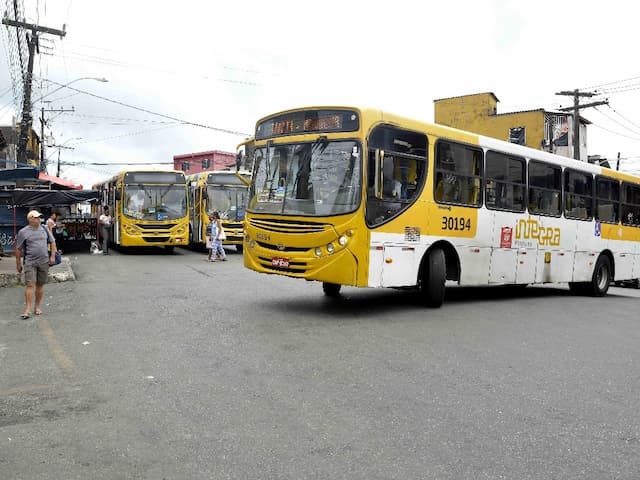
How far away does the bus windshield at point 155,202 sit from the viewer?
2295cm

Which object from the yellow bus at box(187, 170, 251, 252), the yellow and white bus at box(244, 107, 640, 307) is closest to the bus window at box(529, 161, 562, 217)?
the yellow and white bus at box(244, 107, 640, 307)

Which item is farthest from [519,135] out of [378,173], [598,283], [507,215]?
[378,173]

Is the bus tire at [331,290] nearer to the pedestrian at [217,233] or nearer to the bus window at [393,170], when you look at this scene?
the bus window at [393,170]

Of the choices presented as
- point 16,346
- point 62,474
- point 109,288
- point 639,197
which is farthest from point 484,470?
point 639,197

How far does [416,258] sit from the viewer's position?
33.0ft

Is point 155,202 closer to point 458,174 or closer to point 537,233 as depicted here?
point 537,233

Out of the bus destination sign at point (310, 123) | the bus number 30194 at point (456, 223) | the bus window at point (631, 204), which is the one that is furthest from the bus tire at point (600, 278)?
the bus destination sign at point (310, 123)

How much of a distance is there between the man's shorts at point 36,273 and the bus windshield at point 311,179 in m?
3.43

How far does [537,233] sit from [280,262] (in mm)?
6294

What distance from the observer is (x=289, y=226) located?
952cm

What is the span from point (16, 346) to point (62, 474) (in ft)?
13.7

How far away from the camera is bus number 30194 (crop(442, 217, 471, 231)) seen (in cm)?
1063

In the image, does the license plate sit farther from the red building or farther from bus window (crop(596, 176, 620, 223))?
the red building

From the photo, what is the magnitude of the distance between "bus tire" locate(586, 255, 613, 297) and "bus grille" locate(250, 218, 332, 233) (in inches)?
352
